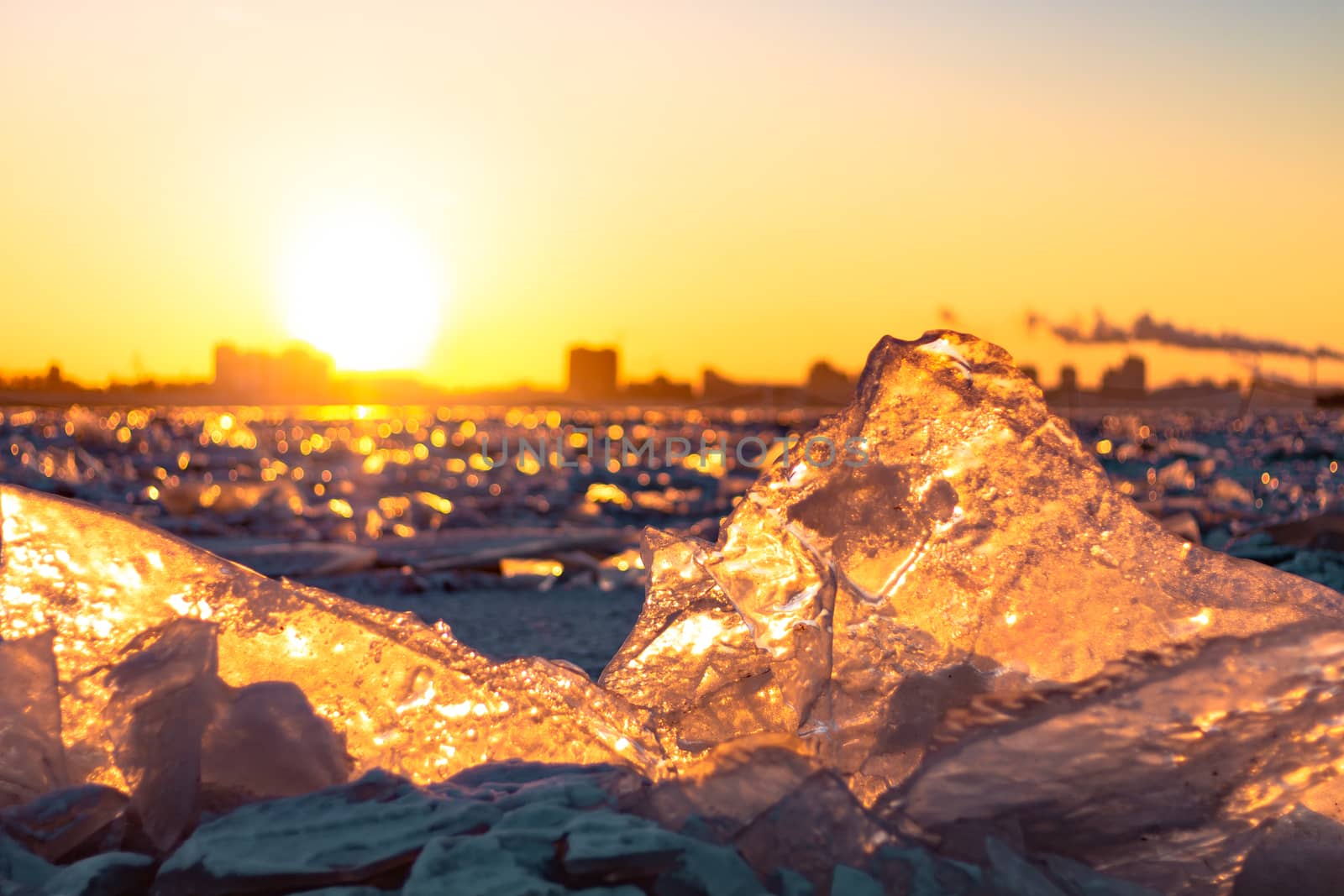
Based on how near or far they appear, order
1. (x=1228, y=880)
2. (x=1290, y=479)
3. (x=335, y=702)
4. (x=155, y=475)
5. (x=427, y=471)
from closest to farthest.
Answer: (x=1228, y=880) → (x=335, y=702) → (x=1290, y=479) → (x=155, y=475) → (x=427, y=471)

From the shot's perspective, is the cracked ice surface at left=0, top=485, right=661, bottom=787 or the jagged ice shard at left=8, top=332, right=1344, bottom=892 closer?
the jagged ice shard at left=8, top=332, right=1344, bottom=892

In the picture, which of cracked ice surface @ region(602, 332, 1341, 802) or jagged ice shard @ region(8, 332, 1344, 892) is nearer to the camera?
jagged ice shard @ region(8, 332, 1344, 892)

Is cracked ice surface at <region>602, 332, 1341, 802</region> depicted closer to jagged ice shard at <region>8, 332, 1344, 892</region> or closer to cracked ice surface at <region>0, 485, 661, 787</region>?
jagged ice shard at <region>8, 332, 1344, 892</region>

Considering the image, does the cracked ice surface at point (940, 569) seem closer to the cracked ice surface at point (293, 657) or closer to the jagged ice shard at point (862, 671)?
the jagged ice shard at point (862, 671)

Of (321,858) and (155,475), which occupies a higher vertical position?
(321,858)

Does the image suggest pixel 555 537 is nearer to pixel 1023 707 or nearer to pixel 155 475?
pixel 1023 707

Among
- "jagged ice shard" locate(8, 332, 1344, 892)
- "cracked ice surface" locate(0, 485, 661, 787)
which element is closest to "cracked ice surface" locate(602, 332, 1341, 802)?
"jagged ice shard" locate(8, 332, 1344, 892)

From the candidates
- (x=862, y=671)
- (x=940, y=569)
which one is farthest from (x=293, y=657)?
(x=940, y=569)

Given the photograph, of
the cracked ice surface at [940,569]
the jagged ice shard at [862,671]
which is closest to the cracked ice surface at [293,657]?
the jagged ice shard at [862,671]

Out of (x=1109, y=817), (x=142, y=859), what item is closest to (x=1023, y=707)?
(x=1109, y=817)
